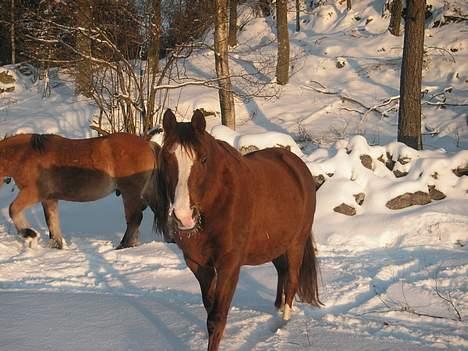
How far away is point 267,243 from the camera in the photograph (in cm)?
347

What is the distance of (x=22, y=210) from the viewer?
6652mm

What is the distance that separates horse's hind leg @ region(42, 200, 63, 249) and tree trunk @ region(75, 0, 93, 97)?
3.15m

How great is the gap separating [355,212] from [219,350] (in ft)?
13.9

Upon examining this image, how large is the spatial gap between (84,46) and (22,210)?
428 cm

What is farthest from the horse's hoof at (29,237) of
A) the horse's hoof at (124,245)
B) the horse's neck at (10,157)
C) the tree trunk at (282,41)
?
the tree trunk at (282,41)

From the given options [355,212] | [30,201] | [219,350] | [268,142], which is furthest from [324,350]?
[268,142]

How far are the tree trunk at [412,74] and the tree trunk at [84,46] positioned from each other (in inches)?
222

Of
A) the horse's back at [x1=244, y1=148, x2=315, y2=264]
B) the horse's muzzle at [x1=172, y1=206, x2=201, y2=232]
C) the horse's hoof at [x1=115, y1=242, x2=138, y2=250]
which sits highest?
the horse's muzzle at [x1=172, y1=206, x2=201, y2=232]

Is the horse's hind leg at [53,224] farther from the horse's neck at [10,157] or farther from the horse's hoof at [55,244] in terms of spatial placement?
the horse's neck at [10,157]

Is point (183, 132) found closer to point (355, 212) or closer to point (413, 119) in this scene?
point (355, 212)

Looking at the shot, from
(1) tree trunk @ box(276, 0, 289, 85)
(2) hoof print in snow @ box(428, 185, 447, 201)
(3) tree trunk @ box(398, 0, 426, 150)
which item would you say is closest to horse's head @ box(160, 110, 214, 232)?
(2) hoof print in snow @ box(428, 185, 447, 201)

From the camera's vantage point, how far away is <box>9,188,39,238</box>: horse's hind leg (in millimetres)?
6449

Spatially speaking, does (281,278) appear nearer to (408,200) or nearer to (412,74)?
(408,200)

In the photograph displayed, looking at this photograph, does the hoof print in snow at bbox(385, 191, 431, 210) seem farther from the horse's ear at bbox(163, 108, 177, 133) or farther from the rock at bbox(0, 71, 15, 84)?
the rock at bbox(0, 71, 15, 84)
